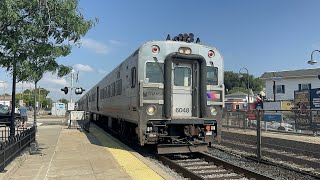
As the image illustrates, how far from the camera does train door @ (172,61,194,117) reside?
12.1m

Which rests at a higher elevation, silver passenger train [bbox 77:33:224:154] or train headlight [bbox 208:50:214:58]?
train headlight [bbox 208:50:214:58]

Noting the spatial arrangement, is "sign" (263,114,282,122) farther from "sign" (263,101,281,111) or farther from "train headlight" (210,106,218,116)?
"sign" (263,101,281,111)

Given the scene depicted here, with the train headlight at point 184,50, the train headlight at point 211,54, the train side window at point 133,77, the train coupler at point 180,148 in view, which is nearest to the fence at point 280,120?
the train coupler at point 180,148

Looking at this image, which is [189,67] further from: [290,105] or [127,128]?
[290,105]

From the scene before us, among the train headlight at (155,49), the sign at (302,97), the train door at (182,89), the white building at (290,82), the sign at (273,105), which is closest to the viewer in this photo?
the train headlight at (155,49)

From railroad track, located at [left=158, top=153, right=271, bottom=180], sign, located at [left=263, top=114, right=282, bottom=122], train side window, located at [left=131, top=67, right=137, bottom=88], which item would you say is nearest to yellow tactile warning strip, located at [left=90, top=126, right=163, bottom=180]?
railroad track, located at [left=158, top=153, right=271, bottom=180]

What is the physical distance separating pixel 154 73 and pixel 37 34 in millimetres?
3957

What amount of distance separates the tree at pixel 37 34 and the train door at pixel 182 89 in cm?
348

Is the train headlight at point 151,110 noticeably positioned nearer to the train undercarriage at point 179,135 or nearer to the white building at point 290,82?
the train undercarriage at point 179,135

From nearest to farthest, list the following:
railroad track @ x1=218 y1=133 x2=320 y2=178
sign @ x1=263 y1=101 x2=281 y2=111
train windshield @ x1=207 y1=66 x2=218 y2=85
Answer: railroad track @ x1=218 y1=133 x2=320 y2=178
train windshield @ x1=207 y1=66 x2=218 y2=85
sign @ x1=263 y1=101 x2=281 y2=111

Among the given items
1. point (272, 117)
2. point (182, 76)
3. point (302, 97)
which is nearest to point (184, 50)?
point (182, 76)

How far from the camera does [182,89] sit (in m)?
12.1

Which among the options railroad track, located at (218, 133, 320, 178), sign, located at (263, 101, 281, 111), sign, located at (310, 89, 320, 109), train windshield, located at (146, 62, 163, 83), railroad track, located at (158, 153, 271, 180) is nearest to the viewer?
railroad track, located at (158, 153, 271, 180)

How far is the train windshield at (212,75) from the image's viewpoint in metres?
12.5
